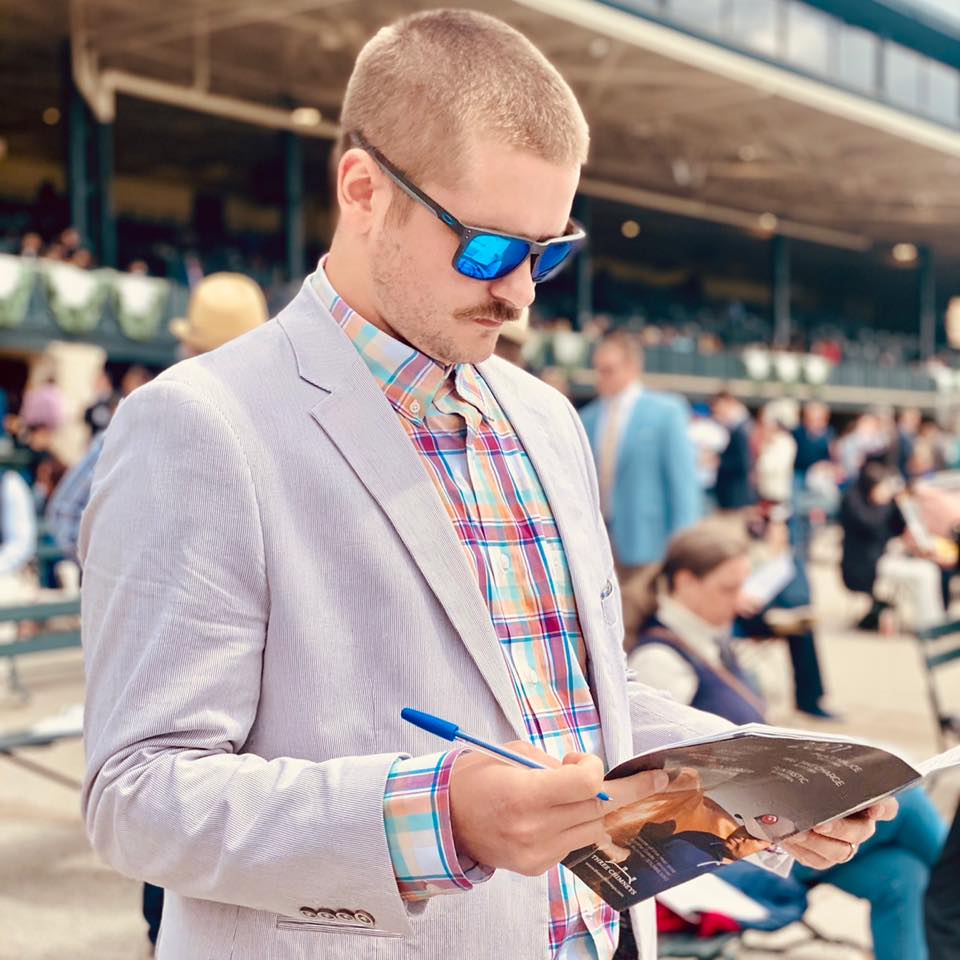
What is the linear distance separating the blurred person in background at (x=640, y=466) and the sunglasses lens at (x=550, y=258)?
458 cm

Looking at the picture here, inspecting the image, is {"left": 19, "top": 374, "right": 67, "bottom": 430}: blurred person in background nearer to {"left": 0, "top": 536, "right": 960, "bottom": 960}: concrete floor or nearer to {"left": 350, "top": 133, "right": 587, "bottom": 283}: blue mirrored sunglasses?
{"left": 0, "top": 536, "right": 960, "bottom": 960}: concrete floor

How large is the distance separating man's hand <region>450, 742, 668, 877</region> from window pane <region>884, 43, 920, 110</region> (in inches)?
1347

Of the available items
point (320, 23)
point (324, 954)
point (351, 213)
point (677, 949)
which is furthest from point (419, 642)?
point (320, 23)

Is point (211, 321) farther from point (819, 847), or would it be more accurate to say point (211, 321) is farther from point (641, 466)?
point (641, 466)

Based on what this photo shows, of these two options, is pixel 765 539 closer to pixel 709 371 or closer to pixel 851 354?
pixel 709 371

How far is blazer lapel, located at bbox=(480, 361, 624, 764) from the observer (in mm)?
1422

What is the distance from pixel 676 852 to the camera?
4.14 ft

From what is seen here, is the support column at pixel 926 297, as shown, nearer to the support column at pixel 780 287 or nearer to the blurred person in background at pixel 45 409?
the support column at pixel 780 287

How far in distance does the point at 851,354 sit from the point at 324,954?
36823mm

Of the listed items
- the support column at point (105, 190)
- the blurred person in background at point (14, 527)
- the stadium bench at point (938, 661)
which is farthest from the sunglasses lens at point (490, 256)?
the support column at point (105, 190)

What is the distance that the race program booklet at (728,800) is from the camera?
1.16 metres

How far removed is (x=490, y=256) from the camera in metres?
1.30

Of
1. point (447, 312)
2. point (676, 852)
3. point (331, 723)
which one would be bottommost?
point (676, 852)

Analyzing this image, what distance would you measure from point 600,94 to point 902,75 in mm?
13081
